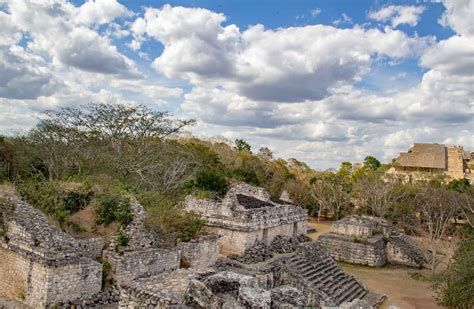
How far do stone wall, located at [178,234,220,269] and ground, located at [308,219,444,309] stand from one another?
20.3ft

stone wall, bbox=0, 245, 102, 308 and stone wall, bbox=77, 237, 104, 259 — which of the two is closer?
stone wall, bbox=0, 245, 102, 308

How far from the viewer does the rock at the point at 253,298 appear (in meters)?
4.89

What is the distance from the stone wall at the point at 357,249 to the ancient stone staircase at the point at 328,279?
476 centimetres

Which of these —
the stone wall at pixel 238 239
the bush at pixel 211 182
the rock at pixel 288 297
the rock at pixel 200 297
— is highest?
the bush at pixel 211 182

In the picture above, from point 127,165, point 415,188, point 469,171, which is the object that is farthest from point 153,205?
point 469,171

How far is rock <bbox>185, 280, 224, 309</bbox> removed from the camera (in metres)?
5.08

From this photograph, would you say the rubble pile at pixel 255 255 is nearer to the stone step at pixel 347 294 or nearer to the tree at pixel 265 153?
the stone step at pixel 347 294

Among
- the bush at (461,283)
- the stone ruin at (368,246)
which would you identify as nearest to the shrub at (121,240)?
the bush at (461,283)

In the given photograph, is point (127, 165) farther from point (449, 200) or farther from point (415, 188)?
point (415, 188)

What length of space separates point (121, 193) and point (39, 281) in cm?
387

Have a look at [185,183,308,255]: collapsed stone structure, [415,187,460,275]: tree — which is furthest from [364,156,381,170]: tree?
[185,183,308,255]: collapsed stone structure

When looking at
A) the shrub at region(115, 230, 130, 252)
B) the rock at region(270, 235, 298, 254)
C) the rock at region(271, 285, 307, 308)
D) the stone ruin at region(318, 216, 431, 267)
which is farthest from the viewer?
the stone ruin at region(318, 216, 431, 267)

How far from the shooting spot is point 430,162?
48.8 meters

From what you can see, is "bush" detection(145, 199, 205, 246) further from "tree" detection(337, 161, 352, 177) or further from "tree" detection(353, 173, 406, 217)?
"tree" detection(337, 161, 352, 177)
